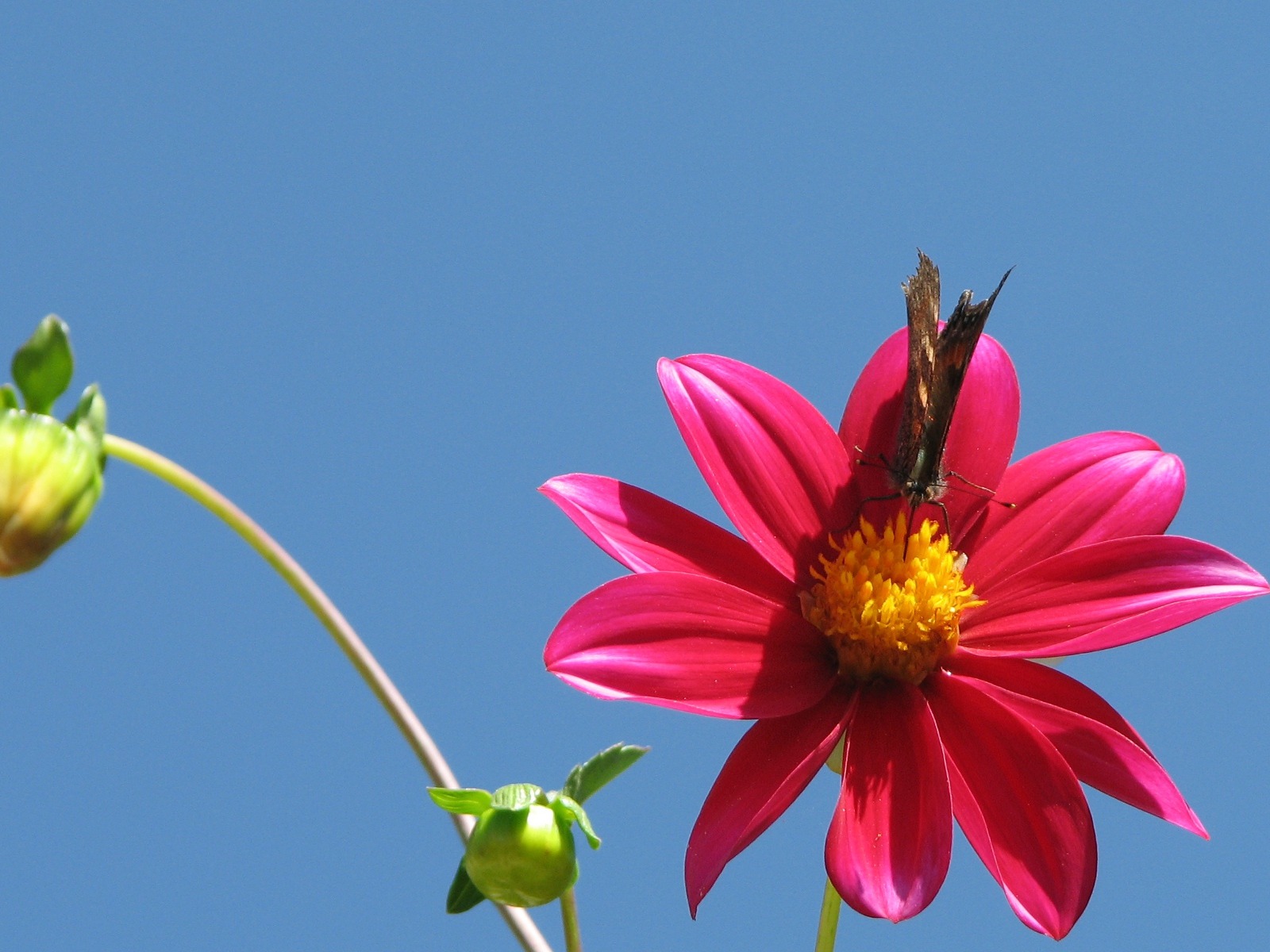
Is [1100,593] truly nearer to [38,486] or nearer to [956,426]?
[956,426]

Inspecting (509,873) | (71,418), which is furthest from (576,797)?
(71,418)

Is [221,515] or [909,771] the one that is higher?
[221,515]

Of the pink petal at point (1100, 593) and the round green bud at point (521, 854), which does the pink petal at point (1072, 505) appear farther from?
the round green bud at point (521, 854)

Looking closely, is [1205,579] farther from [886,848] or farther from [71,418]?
[71,418]

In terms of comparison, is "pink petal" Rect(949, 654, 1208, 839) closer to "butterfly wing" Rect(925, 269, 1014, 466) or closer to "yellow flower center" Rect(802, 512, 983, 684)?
"yellow flower center" Rect(802, 512, 983, 684)

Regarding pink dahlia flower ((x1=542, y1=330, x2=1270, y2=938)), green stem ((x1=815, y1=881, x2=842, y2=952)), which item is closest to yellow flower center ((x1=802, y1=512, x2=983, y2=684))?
pink dahlia flower ((x1=542, y1=330, x2=1270, y2=938))

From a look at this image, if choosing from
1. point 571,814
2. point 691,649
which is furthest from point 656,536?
point 571,814
